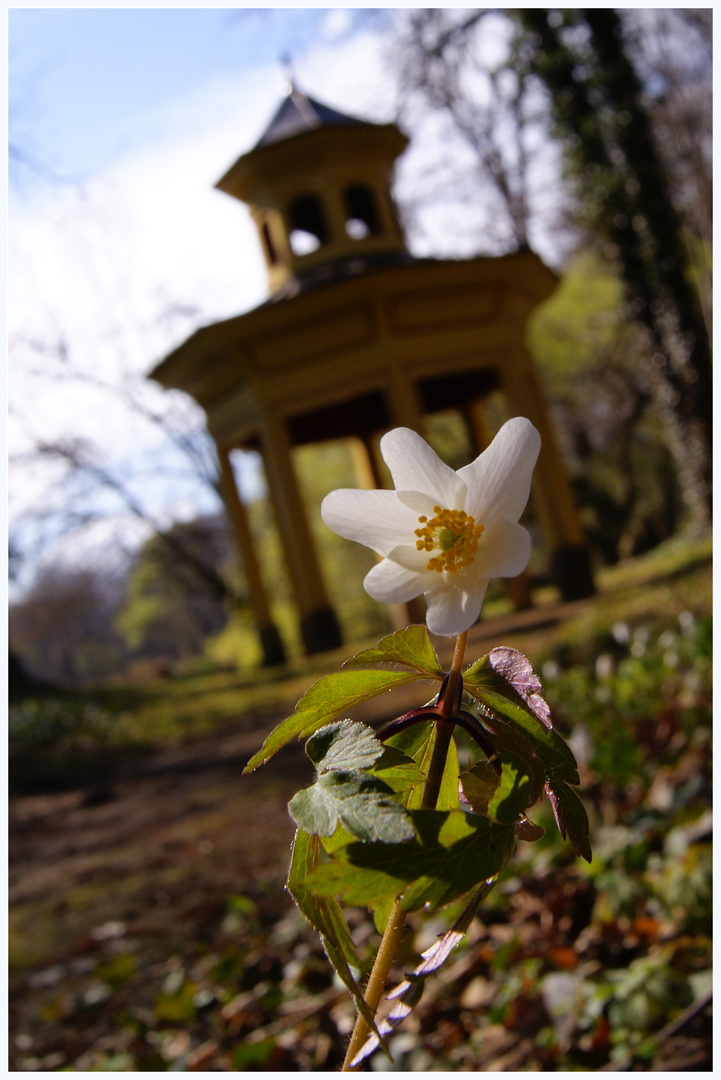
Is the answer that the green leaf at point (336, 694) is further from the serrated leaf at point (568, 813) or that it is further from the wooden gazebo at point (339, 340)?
the wooden gazebo at point (339, 340)

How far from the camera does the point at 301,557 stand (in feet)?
18.0

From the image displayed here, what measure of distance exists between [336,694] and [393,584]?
7 cm

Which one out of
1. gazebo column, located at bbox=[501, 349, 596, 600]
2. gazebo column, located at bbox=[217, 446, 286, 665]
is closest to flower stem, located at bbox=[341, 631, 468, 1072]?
gazebo column, located at bbox=[501, 349, 596, 600]

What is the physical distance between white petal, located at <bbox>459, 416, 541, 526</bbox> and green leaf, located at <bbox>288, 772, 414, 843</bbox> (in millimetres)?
110

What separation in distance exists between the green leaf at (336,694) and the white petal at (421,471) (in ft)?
0.27

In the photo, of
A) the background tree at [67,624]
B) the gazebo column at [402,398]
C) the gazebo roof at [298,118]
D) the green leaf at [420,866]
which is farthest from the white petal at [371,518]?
the background tree at [67,624]

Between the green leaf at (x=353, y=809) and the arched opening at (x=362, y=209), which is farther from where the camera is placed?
the arched opening at (x=362, y=209)

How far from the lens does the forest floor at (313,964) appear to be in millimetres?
1468

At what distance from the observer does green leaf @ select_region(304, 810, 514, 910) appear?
0.92 ft

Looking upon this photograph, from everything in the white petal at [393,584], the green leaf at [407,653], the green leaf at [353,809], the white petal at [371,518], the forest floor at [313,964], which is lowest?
the forest floor at [313,964]

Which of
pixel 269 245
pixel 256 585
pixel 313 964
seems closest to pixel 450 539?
pixel 313 964

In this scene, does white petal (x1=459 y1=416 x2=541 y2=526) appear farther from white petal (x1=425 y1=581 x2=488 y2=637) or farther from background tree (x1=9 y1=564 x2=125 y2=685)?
background tree (x1=9 y1=564 x2=125 y2=685)

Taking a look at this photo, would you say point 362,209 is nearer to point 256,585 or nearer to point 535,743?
point 256,585

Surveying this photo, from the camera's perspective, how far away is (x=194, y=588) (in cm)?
1533
